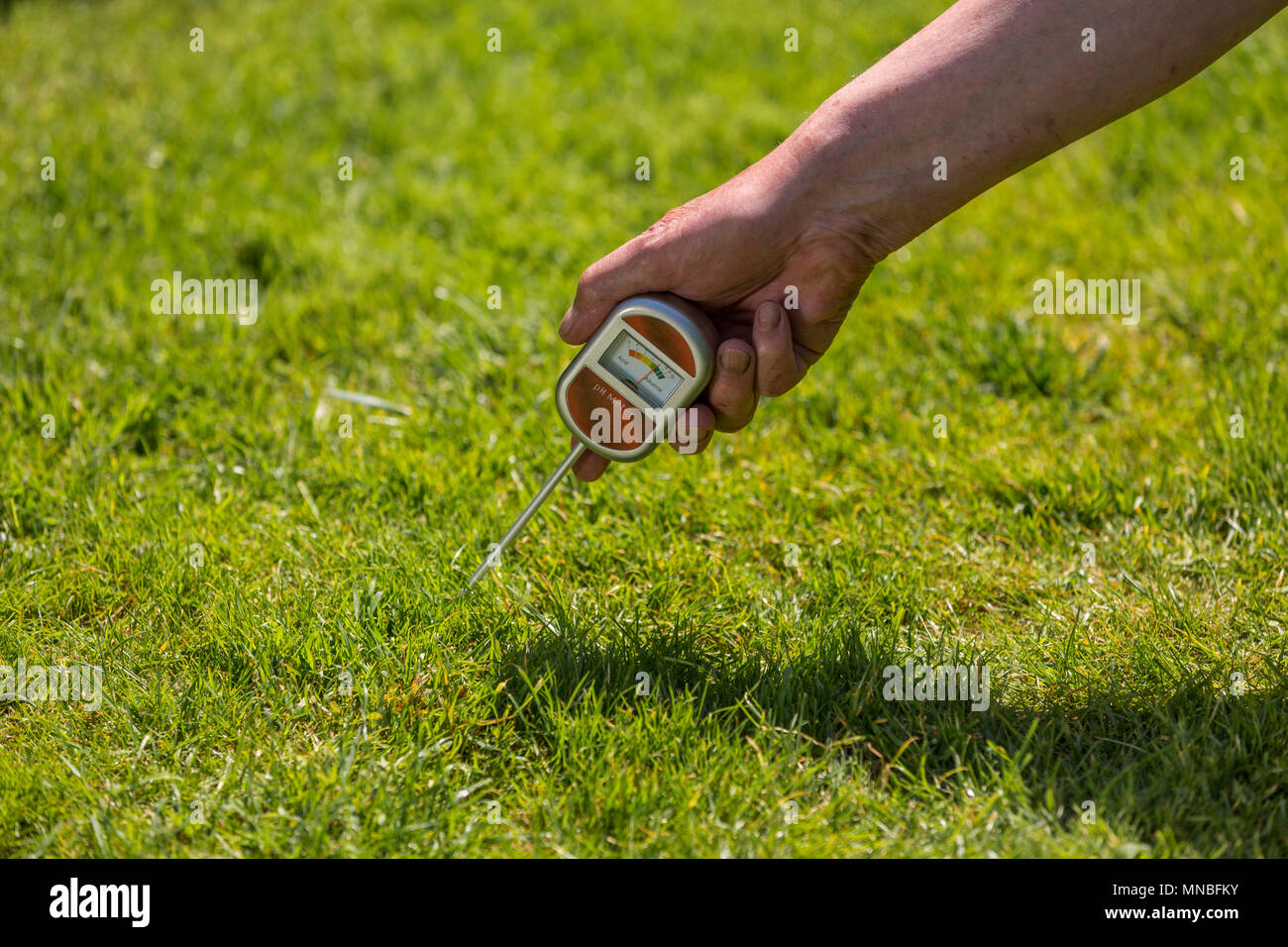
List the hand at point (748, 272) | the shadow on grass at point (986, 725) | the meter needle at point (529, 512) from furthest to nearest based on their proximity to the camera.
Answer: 1. the meter needle at point (529, 512)
2. the hand at point (748, 272)
3. the shadow on grass at point (986, 725)

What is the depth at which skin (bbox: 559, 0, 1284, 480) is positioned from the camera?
7.44ft

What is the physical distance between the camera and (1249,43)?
5.21 meters

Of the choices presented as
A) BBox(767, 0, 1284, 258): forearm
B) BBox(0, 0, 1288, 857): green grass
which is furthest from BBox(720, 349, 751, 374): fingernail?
BBox(0, 0, 1288, 857): green grass

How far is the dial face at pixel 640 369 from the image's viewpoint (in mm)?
2570

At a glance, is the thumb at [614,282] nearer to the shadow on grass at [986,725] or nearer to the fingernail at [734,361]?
the fingernail at [734,361]

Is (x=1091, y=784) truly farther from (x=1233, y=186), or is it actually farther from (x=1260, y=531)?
(x=1233, y=186)

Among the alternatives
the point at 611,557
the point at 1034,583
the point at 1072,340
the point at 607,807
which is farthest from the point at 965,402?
the point at 607,807

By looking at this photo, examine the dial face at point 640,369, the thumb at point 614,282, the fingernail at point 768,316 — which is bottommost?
the dial face at point 640,369

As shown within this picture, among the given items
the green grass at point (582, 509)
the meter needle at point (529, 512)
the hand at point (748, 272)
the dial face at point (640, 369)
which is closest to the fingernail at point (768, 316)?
the hand at point (748, 272)

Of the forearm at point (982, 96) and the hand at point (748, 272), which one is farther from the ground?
the forearm at point (982, 96)

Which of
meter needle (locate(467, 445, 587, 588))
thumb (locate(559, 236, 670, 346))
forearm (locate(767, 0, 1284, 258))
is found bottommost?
meter needle (locate(467, 445, 587, 588))

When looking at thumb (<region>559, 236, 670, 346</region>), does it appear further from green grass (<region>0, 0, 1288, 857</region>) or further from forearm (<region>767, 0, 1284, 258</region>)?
green grass (<region>0, 0, 1288, 857</region>)

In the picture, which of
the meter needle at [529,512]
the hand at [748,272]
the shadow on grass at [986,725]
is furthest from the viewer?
the meter needle at [529,512]

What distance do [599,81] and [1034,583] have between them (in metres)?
3.48
